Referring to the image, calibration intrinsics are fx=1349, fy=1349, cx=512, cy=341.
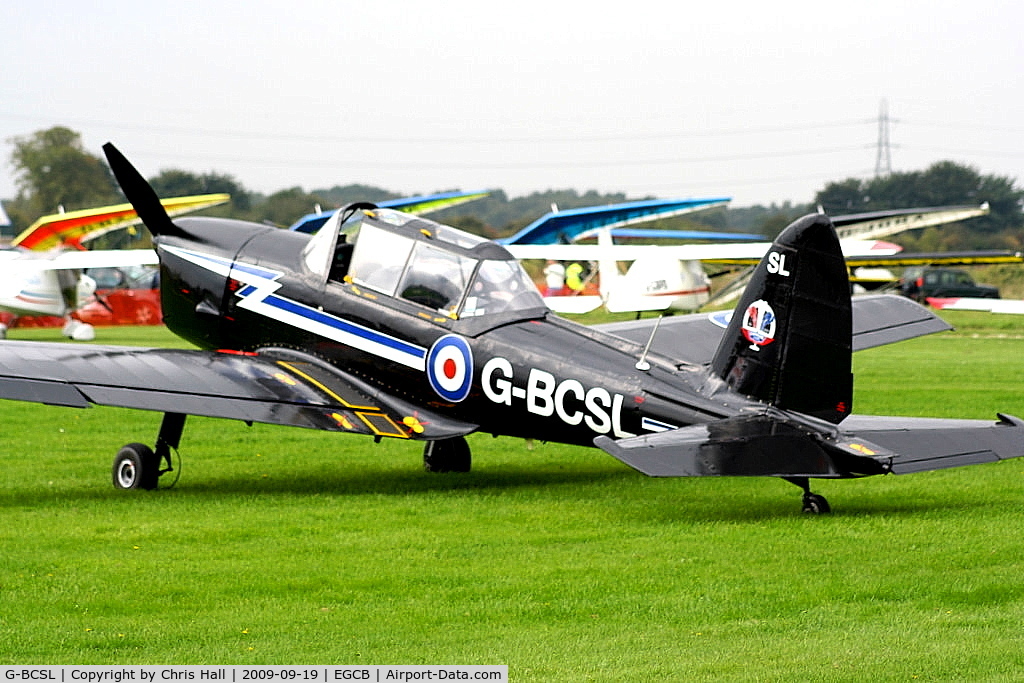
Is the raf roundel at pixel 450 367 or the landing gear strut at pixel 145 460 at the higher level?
the raf roundel at pixel 450 367

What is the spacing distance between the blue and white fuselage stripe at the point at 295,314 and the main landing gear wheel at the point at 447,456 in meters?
1.53

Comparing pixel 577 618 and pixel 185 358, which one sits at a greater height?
pixel 185 358

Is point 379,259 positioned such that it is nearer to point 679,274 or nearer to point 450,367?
point 450,367

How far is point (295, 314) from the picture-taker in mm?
10961

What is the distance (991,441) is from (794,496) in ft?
5.84

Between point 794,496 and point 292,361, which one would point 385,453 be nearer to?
point 292,361

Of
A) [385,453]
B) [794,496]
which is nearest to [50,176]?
[385,453]

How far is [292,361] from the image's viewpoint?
10.9 meters

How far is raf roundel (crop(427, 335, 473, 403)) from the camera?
9969mm

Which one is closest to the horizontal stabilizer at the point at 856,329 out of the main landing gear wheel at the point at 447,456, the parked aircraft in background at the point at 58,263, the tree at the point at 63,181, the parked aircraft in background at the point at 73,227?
the main landing gear wheel at the point at 447,456

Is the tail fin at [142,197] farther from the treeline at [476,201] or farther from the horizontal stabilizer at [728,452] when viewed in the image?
the treeline at [476,201]

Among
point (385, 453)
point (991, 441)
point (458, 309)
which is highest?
point (458, 309)

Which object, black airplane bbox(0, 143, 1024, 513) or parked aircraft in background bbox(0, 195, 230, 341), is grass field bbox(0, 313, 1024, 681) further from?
parked aircraft in background bbox(0, 195, 230, 341)

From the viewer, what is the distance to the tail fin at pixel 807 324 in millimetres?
8625
